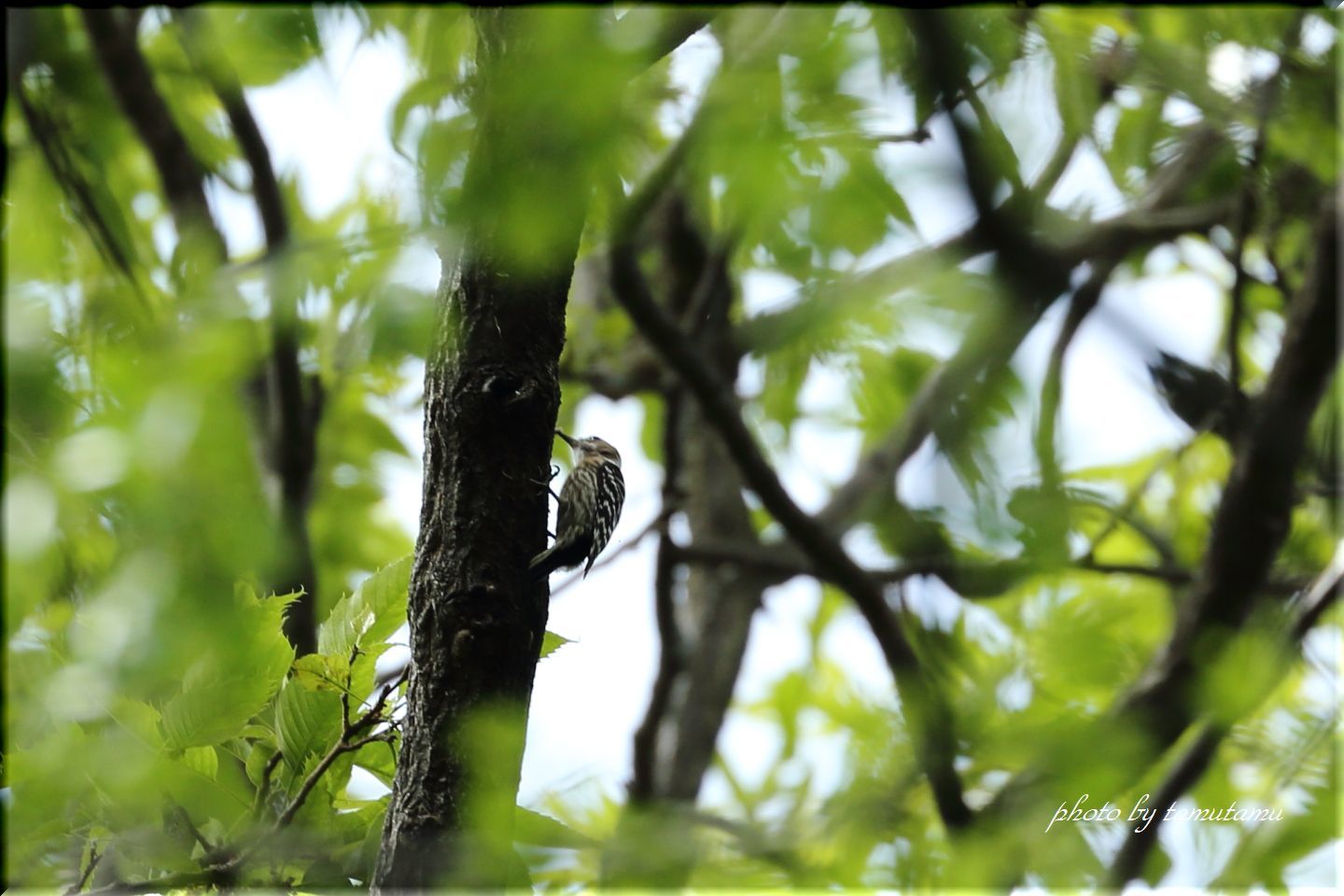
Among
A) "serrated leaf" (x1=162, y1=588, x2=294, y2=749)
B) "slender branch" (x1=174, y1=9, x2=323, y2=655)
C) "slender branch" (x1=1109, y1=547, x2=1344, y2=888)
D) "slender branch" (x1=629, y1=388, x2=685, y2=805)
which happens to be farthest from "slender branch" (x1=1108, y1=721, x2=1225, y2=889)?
"slender branch" (x1=174, y1=9, x2=323, y2=655)

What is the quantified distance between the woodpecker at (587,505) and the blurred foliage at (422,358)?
129 centimetres

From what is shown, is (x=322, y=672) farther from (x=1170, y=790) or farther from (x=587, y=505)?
(x=1170, y=790)

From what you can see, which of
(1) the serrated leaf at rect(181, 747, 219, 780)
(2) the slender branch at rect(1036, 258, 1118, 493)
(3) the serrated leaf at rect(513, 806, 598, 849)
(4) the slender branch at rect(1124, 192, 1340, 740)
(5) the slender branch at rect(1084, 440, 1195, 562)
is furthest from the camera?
(4) the slender branch at rect(1124, 192, 1340, 740)

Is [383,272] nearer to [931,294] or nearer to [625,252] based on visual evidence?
[931,294]

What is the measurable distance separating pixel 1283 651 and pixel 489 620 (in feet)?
6.28

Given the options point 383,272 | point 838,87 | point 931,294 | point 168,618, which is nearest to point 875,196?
point 838,87

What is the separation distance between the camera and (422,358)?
2008mm

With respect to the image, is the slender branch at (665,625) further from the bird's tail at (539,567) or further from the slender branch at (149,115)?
the bird's tail at (539,567)

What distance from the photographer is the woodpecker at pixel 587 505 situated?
430 centimetres

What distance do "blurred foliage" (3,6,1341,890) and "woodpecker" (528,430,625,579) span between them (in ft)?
4.24

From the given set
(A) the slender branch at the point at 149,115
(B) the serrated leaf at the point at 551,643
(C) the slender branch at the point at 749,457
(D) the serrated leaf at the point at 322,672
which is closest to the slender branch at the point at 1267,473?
(C) the slender branch at the point at 749,457

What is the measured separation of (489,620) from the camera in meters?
2.38

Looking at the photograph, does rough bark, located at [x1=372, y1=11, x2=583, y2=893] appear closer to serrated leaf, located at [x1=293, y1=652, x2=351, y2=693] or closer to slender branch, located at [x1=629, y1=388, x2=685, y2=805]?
serrated leaf, located at [x1=293, y1=652, x2=351, y2=693]

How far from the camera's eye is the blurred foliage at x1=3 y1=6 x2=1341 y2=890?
1.06 m
